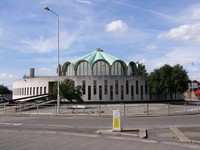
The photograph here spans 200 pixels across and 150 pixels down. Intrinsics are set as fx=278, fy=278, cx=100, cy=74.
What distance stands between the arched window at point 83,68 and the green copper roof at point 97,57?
1.16 meters

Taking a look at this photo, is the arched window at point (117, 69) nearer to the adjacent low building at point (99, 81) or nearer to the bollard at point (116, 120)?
Result: the adjacent low building at point (99, 81)

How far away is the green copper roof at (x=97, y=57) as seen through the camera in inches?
2404

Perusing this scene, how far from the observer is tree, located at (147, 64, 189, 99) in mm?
47469

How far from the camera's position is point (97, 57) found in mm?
63906

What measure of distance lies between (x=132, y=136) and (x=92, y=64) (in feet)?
153

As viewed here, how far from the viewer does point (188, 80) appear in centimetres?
4816

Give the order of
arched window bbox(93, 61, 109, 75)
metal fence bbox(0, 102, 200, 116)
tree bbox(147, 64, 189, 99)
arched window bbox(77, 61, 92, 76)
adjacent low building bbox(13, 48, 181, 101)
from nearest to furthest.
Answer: metal fence bbox(0, 102, 200, 116) < tree bbox(147, 64, 189, 99) < adjacent low building bbox(13, 48, 181, 101) < arched window bbox(93, 61, 109, 75) < arched window bbox(77, 61, 92, 76)

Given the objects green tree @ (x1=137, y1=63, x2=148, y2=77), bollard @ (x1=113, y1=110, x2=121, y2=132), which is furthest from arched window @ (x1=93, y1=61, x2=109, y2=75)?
bollard @ (x1=113, y1=110, x2=121, y2=132)

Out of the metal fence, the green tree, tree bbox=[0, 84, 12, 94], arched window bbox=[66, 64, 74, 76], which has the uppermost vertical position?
the green tree

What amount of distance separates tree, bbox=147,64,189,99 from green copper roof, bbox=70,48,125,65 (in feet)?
43.4

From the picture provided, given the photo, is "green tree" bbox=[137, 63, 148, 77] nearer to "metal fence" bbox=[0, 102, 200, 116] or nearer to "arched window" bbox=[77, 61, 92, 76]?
"arched window" bbox=[77, 61, 92, 76]

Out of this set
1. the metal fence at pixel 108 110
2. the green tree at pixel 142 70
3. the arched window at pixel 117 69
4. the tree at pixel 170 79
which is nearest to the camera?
the metal fence at pixel 108 110

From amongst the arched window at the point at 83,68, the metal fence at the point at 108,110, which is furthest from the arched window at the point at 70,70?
the metal fence at the point at 108,110

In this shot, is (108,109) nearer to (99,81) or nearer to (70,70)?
(99,81)
